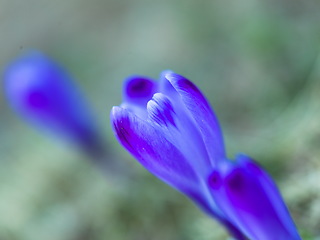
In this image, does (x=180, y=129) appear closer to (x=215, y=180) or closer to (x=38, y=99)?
(x=215, y=180)

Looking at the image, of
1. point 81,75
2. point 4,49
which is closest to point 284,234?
point 81,75

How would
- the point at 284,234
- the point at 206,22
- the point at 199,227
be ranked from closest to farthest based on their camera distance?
the point at 284,234, the point at 199,227, the point at 206,22

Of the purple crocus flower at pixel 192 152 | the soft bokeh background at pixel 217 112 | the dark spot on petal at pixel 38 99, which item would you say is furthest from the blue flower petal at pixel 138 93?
the dark spot on petal at pixel 38 99

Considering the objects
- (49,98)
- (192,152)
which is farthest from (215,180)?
(49,98)

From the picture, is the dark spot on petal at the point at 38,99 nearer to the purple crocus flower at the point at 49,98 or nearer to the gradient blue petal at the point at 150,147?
the purple crocus flower at the point at 49,98

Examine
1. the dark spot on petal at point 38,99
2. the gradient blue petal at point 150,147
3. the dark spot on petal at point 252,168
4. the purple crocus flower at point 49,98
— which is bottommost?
the gradient blue petal at point 150,147

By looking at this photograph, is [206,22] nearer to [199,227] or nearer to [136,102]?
[199,227]
